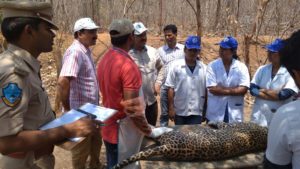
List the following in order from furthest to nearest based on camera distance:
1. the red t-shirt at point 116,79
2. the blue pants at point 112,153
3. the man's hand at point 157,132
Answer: the man's hand at point 157,132
the blue pants at point 112,153
the red t-shirt at point 116,79

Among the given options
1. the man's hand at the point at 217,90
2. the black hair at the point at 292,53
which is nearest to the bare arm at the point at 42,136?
the black hair at the point at 292,53

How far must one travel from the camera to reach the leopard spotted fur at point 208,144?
3.39 metres

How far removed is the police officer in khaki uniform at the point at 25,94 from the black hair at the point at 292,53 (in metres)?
1.07

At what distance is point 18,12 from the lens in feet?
6.15

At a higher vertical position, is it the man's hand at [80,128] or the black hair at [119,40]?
the black hair at [119,40]

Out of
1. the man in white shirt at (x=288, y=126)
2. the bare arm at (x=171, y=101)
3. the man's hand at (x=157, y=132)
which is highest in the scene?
the man in white shirt at (x=288, y=126)

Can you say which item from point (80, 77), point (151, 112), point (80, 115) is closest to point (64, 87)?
point (80, 77)

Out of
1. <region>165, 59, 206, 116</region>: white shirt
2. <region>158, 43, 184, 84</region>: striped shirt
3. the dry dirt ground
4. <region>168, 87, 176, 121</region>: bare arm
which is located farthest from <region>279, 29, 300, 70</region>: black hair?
the dry dirt ground

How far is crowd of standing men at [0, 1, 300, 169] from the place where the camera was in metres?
1.64

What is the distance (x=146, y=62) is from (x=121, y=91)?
154cm

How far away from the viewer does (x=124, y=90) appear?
302 centimetres

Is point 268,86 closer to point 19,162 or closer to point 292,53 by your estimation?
point 292,53

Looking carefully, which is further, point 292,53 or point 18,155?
point 18,155

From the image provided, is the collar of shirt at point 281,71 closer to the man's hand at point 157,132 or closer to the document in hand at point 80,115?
the man's hand at point 157,132
